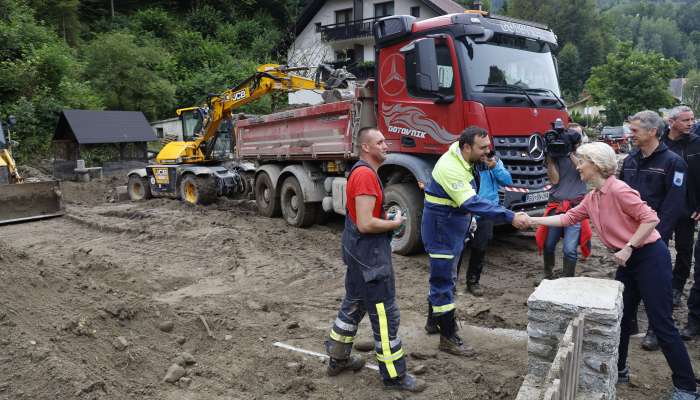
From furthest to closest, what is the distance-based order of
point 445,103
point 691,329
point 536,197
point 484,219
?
point 536,197
point 445,103
point 484,219
point 691,329

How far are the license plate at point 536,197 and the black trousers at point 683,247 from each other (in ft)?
6.16

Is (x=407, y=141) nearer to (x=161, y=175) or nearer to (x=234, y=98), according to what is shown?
(x=234, y=98)

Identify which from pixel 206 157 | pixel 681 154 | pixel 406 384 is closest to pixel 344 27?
pixel 206 157

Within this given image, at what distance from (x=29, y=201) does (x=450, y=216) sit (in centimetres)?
1046

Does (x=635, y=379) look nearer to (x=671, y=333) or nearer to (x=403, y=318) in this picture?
(x=671, y=333)

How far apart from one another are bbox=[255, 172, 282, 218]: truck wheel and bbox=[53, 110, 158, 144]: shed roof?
957 cm

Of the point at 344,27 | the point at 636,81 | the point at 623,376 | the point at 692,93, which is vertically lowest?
the point at 623,376

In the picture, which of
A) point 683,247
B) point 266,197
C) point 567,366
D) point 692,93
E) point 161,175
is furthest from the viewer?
point 692,93

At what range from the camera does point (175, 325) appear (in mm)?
4875

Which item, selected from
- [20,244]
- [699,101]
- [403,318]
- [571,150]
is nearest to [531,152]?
[571,150]

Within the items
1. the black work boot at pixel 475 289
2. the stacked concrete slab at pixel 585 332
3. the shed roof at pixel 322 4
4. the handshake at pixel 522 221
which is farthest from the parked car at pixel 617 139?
the stacked concrete slab at pixel 585 332

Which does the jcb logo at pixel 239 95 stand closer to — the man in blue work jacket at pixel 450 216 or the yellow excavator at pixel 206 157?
the yellow excavator at pixel 206 157

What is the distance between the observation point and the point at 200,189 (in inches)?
486

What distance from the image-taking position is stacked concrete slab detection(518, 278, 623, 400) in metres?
3.11
